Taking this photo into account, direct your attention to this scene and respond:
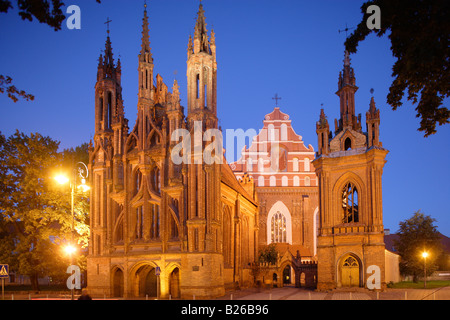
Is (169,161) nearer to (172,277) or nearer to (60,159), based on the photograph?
(172,277)

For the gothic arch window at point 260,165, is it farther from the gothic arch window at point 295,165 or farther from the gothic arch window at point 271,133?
the gothic arch window at point 295,165

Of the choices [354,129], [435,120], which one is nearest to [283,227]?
[354,129]

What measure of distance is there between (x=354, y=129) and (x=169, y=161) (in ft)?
60.8

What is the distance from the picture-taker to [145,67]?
40.8 meters

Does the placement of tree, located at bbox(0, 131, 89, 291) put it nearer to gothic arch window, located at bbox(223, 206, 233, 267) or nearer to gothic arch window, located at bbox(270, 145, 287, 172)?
gothic arch window, located at bbox(223, 206, 233, 267)

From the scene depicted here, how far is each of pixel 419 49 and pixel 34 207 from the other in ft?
121

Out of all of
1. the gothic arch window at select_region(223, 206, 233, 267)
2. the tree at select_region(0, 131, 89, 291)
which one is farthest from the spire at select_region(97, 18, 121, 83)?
the gothic arch window at select_region(223, 206, 233, 267)

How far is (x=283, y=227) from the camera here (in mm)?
62656

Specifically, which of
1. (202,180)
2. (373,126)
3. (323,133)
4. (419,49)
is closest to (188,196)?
(202,180)

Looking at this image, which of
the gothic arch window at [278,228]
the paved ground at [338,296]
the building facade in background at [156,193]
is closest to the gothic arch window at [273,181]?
the gothic arch window at [278,228]

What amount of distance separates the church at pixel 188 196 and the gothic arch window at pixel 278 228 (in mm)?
13398

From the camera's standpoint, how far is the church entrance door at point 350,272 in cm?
4086

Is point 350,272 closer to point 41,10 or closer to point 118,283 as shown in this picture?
point 118,283
